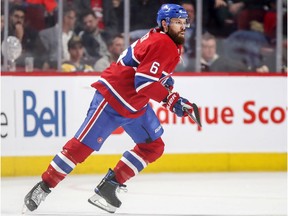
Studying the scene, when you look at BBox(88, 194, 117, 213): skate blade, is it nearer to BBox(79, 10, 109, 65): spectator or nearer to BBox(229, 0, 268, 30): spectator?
BBox(79, 10, 109, 65): spectator

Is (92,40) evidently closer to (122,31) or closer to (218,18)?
(122,31)

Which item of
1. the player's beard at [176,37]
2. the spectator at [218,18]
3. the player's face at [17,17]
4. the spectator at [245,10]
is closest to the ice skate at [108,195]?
the player's beard at [176,37]

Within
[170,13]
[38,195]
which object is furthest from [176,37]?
[38,195]

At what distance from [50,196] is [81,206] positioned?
58 centimetres

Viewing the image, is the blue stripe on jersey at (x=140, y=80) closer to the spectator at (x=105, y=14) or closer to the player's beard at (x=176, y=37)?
the player's beard at (x=176, y=37)

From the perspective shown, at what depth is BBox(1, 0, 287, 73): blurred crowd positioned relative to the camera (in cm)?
852

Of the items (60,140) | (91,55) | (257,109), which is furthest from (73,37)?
(257,109)

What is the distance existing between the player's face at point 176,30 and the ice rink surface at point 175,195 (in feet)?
3.42

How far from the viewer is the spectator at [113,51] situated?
8719mm

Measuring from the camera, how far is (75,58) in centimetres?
866

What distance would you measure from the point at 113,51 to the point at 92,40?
21 centimetres

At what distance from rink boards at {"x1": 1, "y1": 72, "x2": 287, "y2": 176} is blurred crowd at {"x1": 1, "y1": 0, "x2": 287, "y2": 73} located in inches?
9.7

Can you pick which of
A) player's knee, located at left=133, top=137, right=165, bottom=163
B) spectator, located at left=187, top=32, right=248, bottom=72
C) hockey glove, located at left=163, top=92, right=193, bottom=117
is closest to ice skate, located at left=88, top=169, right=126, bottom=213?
player's knee, located at left=133, top=137, right=165, bottom=163

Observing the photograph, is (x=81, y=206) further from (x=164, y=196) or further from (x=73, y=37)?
(x=73, y=37)
